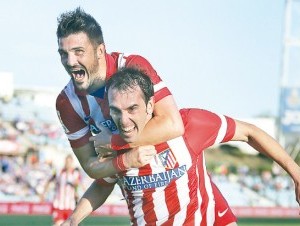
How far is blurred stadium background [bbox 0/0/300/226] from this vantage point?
76.8ft

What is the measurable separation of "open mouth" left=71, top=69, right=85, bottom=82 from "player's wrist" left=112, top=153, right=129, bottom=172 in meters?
0.58

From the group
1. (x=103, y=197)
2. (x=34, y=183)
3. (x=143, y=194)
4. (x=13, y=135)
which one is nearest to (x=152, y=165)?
(x=143, y=194)

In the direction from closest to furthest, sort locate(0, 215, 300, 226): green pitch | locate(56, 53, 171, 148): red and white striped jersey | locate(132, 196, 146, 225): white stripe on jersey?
locate(56, 53, 171, 148): red and white striped jersey < locate(132, 196, 146, 225): white stripe on jersey < locate(0, 215, 300, 226): green pitch

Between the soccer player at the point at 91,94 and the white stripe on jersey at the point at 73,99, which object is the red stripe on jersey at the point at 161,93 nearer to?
the soccer player at the point at 91,94

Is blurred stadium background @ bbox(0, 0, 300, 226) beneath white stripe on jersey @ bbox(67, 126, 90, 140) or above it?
beneath

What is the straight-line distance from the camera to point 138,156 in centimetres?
500

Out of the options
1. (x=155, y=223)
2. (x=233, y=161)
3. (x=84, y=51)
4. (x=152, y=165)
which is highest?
(x=84, y=51)

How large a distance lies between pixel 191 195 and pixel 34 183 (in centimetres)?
1953

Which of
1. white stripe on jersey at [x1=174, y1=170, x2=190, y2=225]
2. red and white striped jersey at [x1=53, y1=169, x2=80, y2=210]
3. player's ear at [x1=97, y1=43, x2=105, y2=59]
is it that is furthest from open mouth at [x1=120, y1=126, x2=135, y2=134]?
red and white striped jersey at [x1=53, y1=169, x2=80, y2=210]

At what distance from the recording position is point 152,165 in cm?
530

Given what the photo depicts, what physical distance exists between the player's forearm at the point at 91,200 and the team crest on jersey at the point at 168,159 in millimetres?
Answer: 707

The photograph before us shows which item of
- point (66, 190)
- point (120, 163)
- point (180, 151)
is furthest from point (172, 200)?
point (66, 190)

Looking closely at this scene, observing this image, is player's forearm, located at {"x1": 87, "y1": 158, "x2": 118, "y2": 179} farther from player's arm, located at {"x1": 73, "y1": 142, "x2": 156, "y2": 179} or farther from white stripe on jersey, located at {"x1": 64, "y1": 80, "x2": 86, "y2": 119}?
white stripe on jersey, located at {"x1": 64, "y1": 80, "x2": 86, "y2": 119}

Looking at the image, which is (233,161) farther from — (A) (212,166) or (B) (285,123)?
(B) (285,123)
